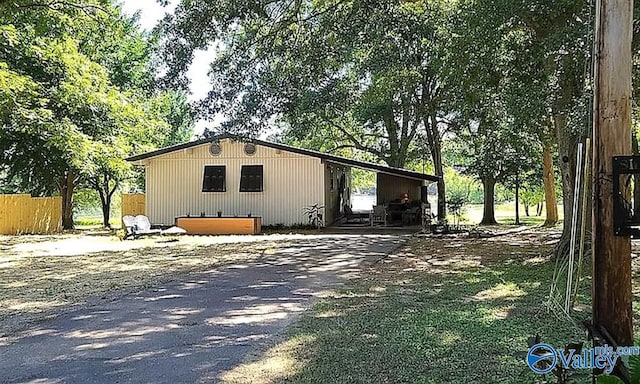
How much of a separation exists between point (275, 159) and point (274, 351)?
14279mm

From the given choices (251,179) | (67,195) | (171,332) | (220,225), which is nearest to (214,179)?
(251,179)

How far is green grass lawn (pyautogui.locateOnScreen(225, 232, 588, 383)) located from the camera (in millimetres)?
3803

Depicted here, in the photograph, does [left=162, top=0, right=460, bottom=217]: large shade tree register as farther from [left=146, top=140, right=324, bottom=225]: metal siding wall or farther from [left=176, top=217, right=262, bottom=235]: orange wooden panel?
[left=176, top=217, right=262, bottom=235]: orange wooden panel

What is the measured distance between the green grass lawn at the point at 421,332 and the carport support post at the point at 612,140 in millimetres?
650

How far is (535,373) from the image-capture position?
358 centimetres

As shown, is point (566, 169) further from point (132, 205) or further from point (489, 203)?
point (132, 205)

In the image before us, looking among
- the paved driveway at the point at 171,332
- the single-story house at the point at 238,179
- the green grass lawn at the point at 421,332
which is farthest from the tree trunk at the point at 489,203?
the paved driveway at the point at 171,332

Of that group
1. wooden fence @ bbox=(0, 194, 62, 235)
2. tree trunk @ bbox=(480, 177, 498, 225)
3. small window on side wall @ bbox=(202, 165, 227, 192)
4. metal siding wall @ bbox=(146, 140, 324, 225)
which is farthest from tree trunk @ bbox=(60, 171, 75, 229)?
tree trunk @ bbox=(480, 177, 498, 225)

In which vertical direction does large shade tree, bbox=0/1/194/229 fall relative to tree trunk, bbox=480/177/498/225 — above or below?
above

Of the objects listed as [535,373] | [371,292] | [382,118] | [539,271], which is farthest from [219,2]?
[382,118]

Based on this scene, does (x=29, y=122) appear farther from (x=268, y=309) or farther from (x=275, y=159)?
(x=268, y=309)

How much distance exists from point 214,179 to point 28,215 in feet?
20.9

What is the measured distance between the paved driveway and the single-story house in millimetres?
9698

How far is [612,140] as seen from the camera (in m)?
3.37
